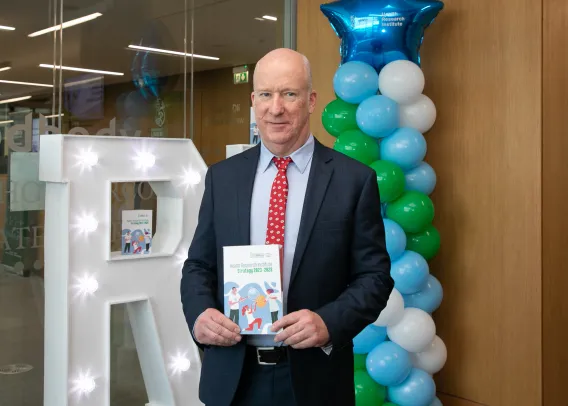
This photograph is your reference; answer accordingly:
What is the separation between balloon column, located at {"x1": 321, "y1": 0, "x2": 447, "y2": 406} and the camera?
346cm

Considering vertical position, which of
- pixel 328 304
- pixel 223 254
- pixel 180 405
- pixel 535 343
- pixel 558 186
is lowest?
pixel 180 405

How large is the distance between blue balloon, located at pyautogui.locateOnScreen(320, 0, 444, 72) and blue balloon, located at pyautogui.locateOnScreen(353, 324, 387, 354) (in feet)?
4.43

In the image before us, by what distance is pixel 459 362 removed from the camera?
3.99 meters

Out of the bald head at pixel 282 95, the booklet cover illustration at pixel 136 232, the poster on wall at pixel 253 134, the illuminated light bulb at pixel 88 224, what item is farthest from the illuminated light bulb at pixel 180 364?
the bald head at pixel 282 95

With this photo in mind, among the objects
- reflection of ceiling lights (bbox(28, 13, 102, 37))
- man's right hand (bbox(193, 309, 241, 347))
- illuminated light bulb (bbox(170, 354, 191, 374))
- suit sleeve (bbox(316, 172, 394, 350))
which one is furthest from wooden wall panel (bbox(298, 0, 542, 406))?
man's right hand (bbox(193, 309, 241, 347))

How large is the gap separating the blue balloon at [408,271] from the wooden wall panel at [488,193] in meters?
0.53

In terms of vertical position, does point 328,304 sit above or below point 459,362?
above

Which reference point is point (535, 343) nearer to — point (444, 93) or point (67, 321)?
point (444, 93)

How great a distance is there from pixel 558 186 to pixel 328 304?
8.18 ft

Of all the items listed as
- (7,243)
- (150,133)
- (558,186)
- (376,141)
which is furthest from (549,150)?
(7,243)

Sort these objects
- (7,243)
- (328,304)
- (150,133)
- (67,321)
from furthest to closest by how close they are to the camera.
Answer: (150,133)
(7,243)
(67,321)
(328,304)

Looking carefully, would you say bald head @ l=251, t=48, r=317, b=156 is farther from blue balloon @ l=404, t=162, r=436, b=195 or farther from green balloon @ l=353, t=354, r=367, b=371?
green balloon @ l=353, t=354, r=367, b=371

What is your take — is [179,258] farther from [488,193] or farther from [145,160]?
[488,193]

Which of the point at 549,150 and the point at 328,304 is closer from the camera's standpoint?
the point at 328,304
